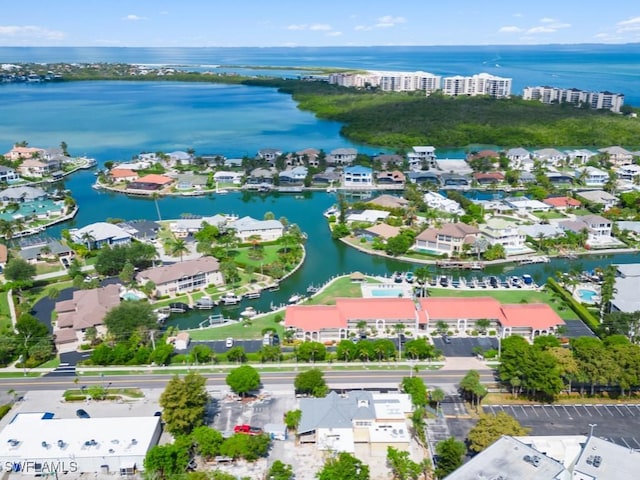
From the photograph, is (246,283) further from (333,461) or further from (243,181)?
(243,181)

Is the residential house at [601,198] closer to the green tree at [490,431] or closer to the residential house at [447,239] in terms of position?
the residential house at [447,239]

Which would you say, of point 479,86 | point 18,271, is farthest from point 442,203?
point 479,86

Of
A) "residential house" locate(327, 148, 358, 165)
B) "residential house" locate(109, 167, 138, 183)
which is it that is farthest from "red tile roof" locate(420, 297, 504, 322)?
"residential house" locate(109, 167, 138, 183)

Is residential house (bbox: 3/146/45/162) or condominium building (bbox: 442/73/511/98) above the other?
condominium building (bbox: 442/73/511/98)

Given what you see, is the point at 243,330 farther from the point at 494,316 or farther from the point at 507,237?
the point at 507,237

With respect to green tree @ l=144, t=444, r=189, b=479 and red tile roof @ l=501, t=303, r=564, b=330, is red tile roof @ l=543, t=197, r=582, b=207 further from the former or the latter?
green tree @ l=144, t=444, r=189, b=479

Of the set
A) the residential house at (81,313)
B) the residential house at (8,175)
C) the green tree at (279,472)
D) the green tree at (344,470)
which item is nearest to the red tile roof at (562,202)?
the residential house at (81,313)
